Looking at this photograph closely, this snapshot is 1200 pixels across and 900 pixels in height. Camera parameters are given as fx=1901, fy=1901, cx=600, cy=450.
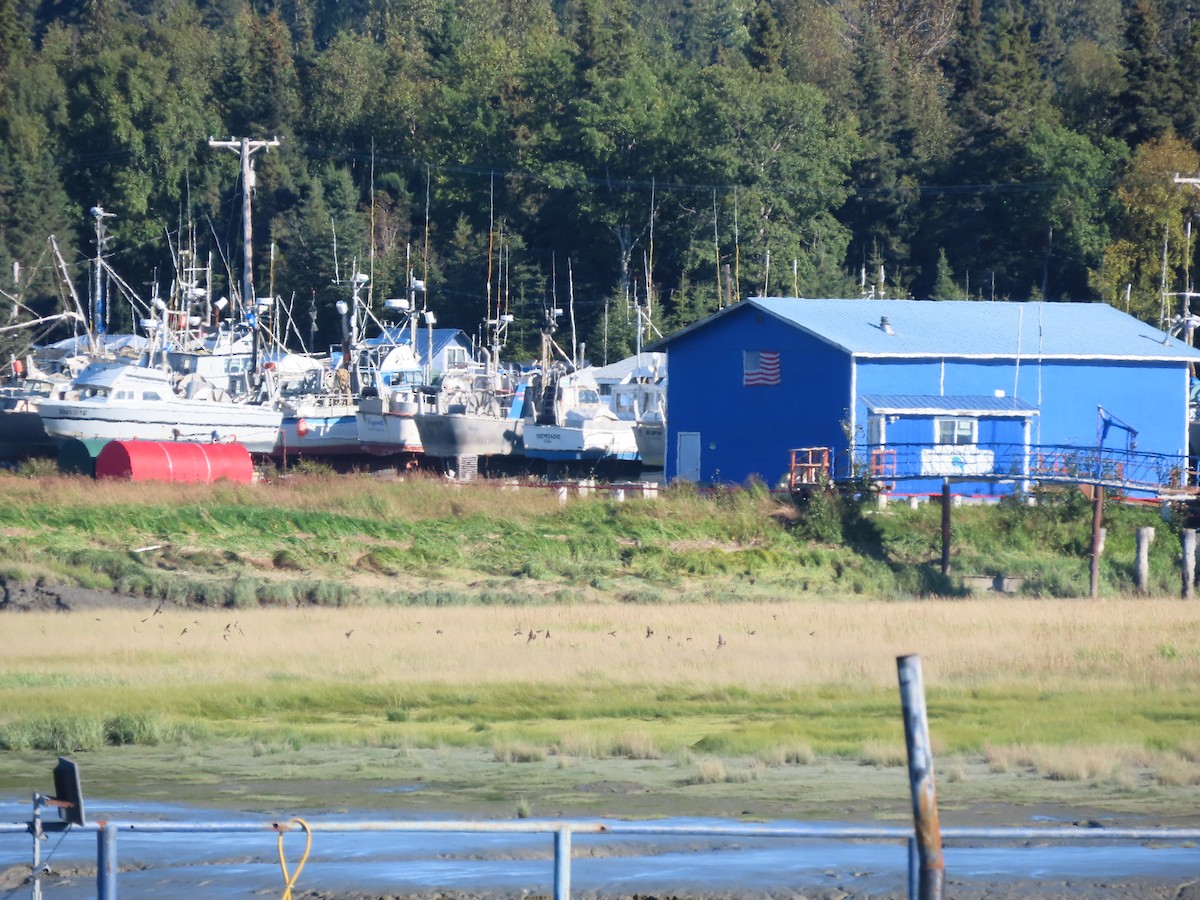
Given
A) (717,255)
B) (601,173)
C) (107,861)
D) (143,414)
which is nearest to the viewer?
(107,861)

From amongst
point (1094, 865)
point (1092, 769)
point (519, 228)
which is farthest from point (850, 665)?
point (519, 228)

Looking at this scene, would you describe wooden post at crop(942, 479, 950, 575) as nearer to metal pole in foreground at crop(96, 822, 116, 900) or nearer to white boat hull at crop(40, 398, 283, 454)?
white boat hull at crop(40, 398, 283, 454)

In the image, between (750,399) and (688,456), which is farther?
(688,456)

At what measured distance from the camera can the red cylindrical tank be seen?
51.1 meters

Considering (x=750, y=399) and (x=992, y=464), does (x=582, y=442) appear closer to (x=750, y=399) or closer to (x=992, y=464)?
(x=750, y=399)

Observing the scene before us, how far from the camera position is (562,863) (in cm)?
1182

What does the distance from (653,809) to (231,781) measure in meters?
4.89

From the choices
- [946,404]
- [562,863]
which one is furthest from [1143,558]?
[562,863]

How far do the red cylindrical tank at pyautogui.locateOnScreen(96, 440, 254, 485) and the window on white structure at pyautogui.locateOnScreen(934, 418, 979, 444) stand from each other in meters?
19.2

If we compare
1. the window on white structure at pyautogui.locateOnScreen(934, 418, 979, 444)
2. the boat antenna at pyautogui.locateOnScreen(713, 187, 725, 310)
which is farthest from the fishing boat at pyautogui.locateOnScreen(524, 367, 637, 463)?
the boat antenna at pyautogui.locateOnScreen(713, 187, 725, 310)

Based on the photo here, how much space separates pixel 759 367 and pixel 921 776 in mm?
45002

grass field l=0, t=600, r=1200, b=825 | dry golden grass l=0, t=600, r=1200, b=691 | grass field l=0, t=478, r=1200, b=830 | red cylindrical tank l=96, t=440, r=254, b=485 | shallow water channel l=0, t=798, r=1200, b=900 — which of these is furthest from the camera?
red cylindrical tank l=96, t=440, r=254, b=485

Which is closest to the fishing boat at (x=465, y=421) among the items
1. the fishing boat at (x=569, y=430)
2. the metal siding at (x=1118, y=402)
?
the fishing boat at (x=569, y=430)

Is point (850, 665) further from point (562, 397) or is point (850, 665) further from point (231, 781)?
point (562, 397)
